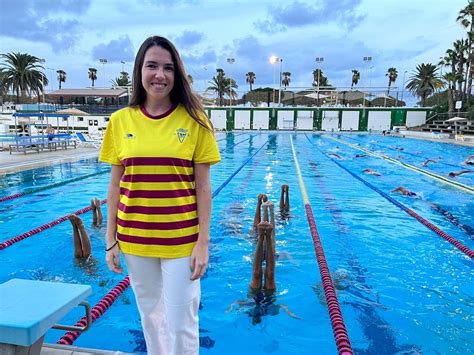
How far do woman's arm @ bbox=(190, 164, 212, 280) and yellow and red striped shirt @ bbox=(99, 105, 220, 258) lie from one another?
25mm

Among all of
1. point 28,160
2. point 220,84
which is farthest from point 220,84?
point 28,160

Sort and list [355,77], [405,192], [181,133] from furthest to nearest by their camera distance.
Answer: [355,77]
[405,192]
[181,133]

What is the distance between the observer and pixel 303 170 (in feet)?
38.6

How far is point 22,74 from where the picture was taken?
4088cm

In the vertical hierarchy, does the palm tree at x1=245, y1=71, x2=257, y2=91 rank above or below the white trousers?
above

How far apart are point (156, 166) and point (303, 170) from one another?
34.5 feet

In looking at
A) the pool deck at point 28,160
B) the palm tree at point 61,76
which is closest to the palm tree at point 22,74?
the palm tree at point 61,76

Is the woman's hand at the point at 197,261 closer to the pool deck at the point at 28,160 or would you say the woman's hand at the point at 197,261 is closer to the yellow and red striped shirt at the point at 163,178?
the yellow and red striped shirt at the point at 163,178

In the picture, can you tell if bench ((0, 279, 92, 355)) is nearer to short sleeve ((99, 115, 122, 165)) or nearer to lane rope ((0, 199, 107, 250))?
short sleeve ((99, 115, 122, 165))

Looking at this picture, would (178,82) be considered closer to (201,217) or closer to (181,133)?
(181,133)

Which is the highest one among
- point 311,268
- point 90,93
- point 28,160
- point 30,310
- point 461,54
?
point 461,54

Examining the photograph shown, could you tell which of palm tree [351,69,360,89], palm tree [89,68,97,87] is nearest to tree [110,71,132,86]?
palm tree [89,68,97,87]

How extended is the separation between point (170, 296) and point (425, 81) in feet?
177

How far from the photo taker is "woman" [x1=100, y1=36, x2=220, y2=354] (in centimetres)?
156
